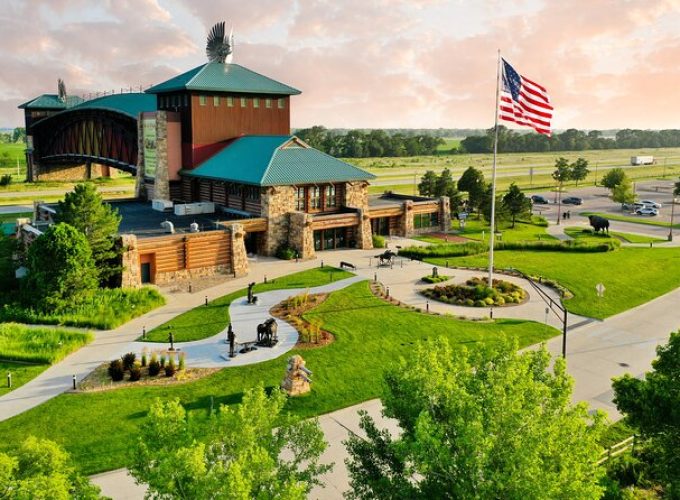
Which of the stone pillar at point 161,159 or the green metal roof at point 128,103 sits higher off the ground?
the green metal roof at point 128,103

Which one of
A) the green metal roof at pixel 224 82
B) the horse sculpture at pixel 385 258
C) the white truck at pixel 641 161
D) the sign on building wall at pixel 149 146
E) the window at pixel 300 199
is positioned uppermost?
the green metal roof at pixel 224 82

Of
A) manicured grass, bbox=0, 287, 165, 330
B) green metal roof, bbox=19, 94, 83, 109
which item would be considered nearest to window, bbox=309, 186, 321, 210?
manicured grass, bbox=0, 287, 165, 330

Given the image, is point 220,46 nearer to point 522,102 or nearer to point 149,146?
point 149,146

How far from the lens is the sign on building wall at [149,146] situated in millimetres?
60781

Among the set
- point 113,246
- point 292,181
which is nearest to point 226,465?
point 113,246

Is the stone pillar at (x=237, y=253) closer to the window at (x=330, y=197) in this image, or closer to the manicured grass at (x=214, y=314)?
the manicured grass at (x=214, y=314)

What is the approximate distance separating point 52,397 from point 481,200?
5534 cm

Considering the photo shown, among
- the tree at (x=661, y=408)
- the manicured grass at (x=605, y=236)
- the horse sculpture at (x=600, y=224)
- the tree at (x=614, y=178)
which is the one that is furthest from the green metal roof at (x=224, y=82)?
the tree at (x=614, y=178)

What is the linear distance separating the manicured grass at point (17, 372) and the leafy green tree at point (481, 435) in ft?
60.4

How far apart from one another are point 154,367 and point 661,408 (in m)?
20.3

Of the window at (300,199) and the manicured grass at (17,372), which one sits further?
the window at (300,199)

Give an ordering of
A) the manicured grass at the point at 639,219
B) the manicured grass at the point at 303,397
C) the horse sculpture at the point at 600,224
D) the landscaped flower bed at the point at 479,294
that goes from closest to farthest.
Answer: the manicured grass at the point at 303,397 < the landscaped flower bed at the point at 479,294 < the horse sculpture at the point at 600,224 < the manicured grass at the point at 639,219

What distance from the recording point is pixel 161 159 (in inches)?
2376

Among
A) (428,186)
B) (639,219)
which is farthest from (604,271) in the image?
(639,219)
